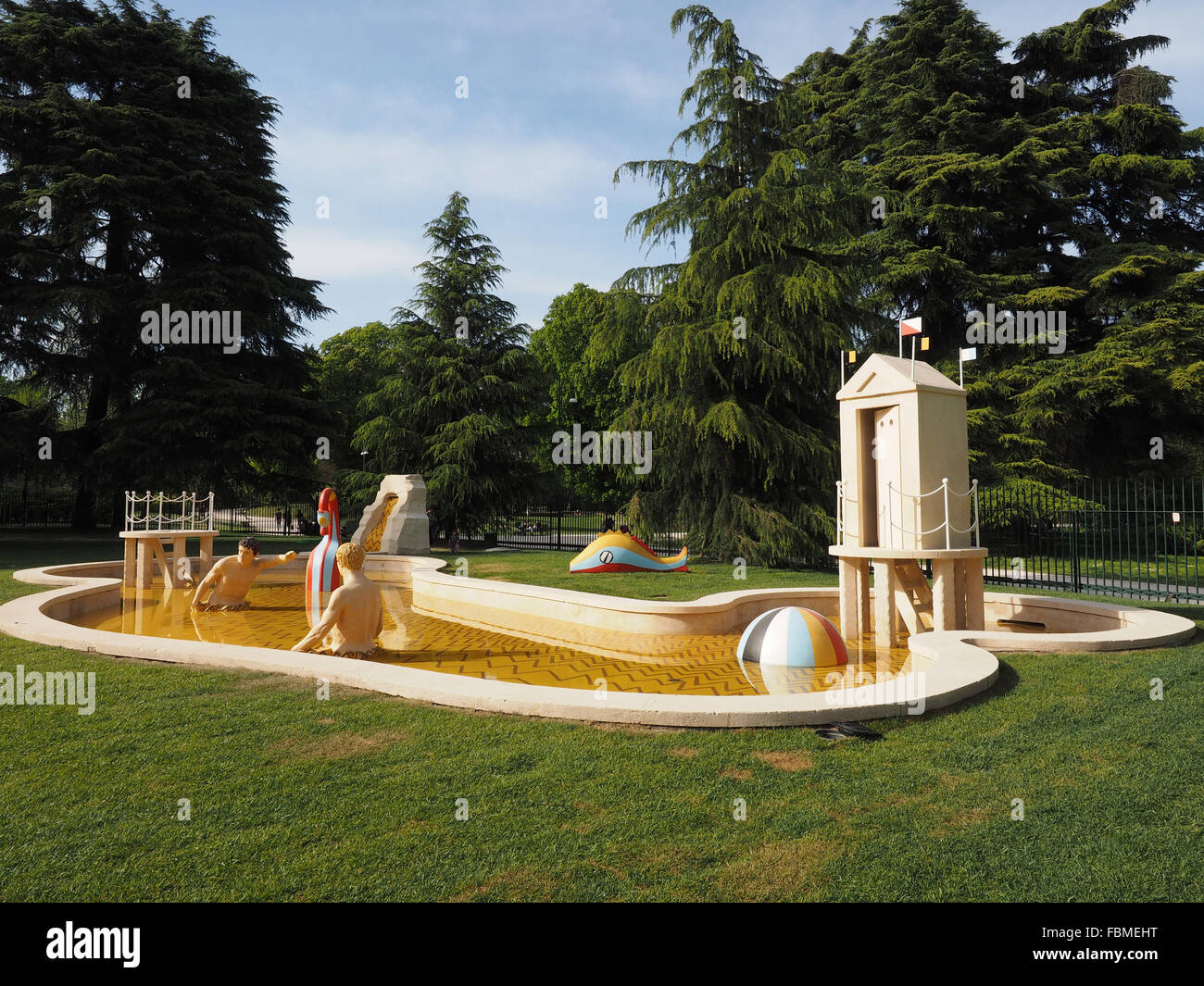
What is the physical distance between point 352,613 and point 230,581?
559cm

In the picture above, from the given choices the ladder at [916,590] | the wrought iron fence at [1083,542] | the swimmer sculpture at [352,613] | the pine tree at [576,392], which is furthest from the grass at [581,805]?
the pine tree at [576,392]

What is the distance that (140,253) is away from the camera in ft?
91.5

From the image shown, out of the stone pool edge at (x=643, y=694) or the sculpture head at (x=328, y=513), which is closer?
the stone pool edge at (x=643, y=694)

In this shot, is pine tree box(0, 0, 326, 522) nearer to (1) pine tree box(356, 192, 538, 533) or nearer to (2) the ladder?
(1) pine tree box(356, 192, 538, 533)

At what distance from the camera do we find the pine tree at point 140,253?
2406 centimetres

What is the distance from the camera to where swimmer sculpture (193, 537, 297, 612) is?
40.0 feet

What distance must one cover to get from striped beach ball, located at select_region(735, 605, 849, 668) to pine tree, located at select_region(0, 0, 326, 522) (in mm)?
21988

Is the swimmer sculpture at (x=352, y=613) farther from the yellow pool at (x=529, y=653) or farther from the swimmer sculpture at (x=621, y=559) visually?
the swimmer sculpture at (x=621, y=559)

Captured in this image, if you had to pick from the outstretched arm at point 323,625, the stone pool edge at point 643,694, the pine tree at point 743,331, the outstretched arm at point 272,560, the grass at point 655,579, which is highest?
the pine tree at point 743,331

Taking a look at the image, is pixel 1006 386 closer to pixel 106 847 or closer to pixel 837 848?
pixel 837 848

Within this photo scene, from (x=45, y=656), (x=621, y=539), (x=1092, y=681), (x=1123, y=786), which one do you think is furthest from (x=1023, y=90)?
(x=45, y=656)

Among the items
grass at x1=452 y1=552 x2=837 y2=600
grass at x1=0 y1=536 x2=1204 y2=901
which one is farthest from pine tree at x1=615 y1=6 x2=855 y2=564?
grass at x1=0 y1=536 x2=1204 y2=901

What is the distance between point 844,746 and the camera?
4.79 metres

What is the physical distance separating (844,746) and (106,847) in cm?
416
